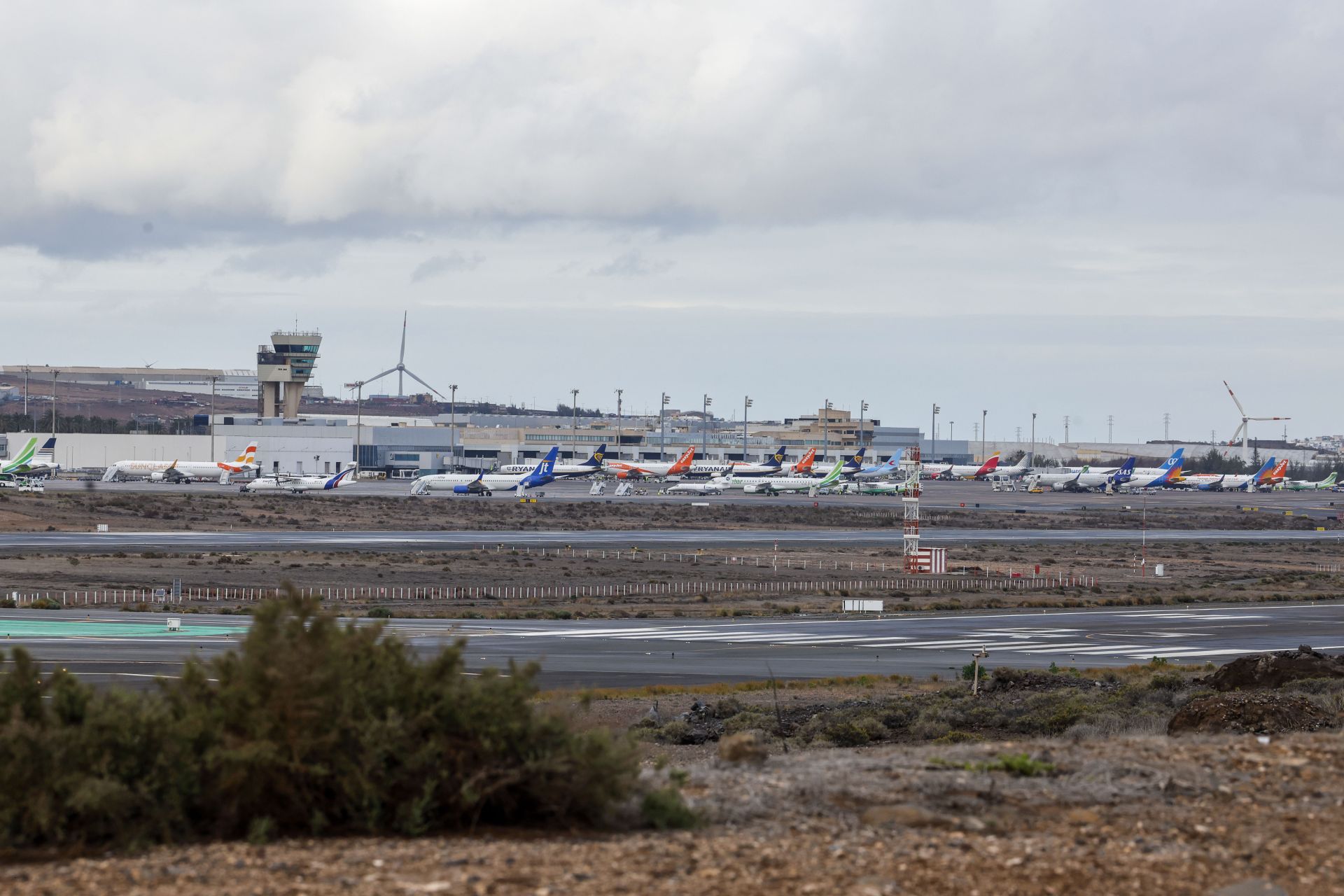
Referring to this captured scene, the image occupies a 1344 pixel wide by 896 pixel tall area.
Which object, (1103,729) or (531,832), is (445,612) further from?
(531,832)

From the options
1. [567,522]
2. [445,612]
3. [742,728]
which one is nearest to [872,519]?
[567,522]

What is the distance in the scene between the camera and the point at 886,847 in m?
10.7

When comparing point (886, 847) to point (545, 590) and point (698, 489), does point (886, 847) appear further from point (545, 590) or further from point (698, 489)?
point (698, 489)

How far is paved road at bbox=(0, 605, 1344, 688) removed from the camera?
37344 mm

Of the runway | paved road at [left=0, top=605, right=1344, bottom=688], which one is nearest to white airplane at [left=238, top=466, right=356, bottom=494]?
the runway

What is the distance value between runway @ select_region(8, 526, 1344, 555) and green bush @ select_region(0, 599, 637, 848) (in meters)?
68.6

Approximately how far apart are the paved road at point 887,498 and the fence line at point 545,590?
215 feet

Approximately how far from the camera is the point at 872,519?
4892 inches

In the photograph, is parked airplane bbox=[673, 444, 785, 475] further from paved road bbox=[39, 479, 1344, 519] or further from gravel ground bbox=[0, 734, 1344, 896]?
gravel ground bbox=[0, 734, 1344, 896]

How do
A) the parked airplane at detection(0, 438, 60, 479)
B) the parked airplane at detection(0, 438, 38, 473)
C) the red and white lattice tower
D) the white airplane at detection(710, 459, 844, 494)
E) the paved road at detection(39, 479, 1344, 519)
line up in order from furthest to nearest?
the white airplane at detection(710, 459, 844, 494) → the paved road at detection(39, 479, 1344, 519) → the parked airplane at detection(0, 438, 60, 479) → the parked airplane at detection(0, 438, 38, 473) → the red and white lattice tower

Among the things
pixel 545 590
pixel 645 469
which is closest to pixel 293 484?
pixel 645 469

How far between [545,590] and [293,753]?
5333cm

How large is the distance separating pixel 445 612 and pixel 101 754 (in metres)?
43.4

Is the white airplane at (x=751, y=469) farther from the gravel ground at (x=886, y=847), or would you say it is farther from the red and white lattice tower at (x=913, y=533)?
the gravel ground at (x=886, y=847)
